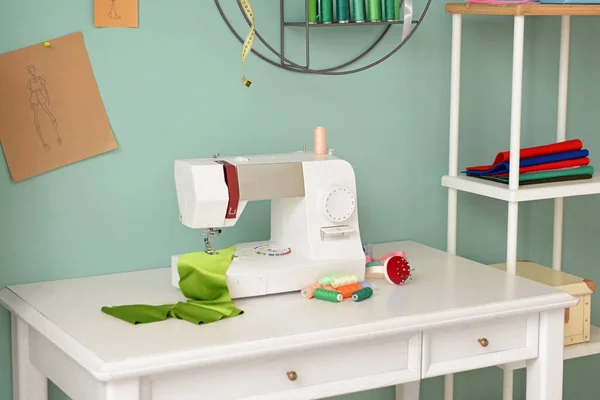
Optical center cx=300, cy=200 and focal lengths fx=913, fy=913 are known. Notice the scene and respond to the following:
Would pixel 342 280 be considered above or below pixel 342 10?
below

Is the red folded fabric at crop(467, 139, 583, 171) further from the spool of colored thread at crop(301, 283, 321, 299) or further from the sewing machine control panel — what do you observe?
the spool of colored thread at crop(301, 283, 321, 299)

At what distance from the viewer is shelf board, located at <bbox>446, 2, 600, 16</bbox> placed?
6.84ft

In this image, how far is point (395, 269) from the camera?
192cm

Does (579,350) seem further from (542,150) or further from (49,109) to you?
(49,109)

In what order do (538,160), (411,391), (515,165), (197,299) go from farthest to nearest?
1. (411,391)
2. (538,160)
3. (515,165)
4. (197,299)

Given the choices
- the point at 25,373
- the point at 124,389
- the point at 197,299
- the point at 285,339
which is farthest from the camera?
the point at 25,373

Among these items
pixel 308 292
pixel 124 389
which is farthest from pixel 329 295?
pixel 124 389

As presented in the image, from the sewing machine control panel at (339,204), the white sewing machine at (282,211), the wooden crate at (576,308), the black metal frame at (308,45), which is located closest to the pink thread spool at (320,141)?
the white sewing machine at (282,211)

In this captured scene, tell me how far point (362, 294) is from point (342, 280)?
0.19 feet

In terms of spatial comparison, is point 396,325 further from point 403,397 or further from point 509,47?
point 509,47

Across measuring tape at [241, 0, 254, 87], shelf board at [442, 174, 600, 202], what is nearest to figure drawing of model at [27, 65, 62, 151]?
measuring tape at [241, 0, 254, 87]

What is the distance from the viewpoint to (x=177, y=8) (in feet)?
6.68

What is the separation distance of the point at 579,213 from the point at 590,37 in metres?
0.51

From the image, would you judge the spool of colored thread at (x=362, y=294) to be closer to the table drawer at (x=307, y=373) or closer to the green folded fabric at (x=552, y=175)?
the table drawer at (x=307, y=373)
